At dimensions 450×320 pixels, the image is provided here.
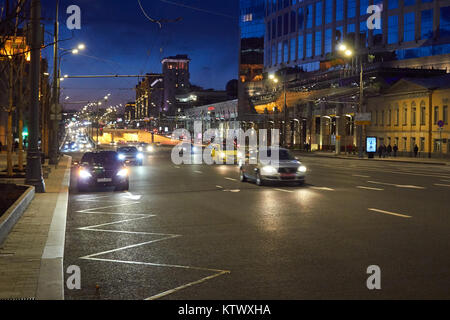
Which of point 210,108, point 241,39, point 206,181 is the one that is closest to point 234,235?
point 206,181

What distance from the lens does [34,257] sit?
890 cm

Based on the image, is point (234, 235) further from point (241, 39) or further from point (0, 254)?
point (241, 39)

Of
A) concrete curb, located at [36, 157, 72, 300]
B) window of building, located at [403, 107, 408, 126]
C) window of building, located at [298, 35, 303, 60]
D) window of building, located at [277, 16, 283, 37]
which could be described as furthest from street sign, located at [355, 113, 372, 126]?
window of building, located at [277, 16, 283, 37]

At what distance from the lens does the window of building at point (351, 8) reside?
8975cm

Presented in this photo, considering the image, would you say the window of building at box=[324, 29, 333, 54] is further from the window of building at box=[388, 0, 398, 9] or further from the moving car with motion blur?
the moving car with motion blur

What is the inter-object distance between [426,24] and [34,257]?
3056 inches

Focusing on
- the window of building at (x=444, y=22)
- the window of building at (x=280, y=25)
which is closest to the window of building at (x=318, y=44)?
the window of building at (x=280, y=25)

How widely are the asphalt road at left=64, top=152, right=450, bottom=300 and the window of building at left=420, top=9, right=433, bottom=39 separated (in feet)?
213

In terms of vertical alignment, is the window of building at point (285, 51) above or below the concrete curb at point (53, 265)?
above

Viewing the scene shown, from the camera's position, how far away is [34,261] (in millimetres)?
8609

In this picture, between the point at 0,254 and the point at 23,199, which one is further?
the point at 23,199

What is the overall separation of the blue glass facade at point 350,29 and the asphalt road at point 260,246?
214 ft

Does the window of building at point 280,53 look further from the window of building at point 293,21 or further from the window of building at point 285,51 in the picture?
the window of building at point 293,21
